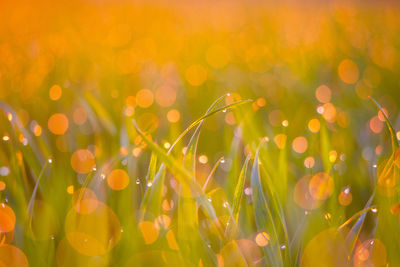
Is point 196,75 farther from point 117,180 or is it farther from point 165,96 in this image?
point 117,180

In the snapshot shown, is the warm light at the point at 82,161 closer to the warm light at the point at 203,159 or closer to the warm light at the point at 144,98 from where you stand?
the warm light at the point at 203,159

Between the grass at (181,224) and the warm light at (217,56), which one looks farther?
the warm light at (217,56)

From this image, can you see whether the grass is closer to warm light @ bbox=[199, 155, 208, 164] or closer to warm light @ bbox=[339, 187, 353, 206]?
warm light @ bbox=[339, 187, 353, 206]

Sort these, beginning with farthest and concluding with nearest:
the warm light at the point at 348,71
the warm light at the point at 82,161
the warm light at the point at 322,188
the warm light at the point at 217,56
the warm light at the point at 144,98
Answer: the warm light at the point at 217,56 → the warm light at the point at 348,71 → the warm light at the point at 144,98 → the warm light at the point at 82,161 → the warm light at the point at 322,188

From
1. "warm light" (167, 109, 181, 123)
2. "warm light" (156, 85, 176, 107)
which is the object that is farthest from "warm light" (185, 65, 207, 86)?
"warm light" (167, 109, 181, 123)

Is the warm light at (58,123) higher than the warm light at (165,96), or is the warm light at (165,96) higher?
the warm light at (58,123)

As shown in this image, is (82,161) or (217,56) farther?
(217,56)

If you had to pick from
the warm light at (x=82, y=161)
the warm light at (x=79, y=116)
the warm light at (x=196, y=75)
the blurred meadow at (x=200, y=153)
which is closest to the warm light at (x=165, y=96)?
the blurred meadow at (x=200, y=153)

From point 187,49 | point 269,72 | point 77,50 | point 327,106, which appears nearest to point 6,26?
point 77,50

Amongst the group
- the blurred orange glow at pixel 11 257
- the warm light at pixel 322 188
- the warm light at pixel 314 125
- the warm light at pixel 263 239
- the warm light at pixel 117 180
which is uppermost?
the warm light at pixel 117 180

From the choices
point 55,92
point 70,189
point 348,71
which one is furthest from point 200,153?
point 348,71
